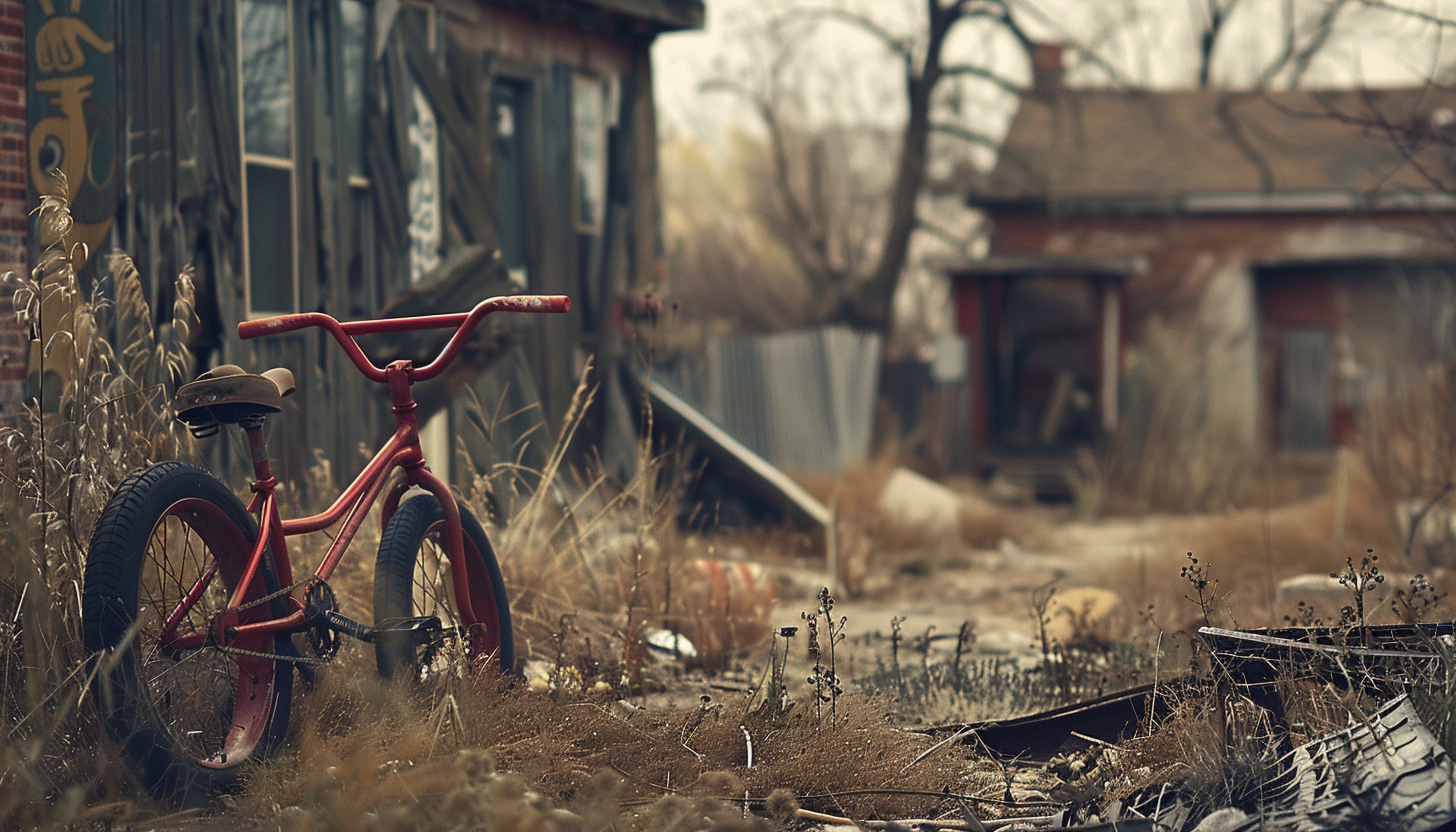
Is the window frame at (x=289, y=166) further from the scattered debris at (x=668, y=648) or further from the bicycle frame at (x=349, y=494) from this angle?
the bicycle frame at (x=349, y=494)

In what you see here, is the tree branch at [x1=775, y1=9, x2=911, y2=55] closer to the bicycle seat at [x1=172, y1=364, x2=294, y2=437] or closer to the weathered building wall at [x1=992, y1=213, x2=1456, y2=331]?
the weathered building wall at [x1=992, y1=213, x2=1456, y2=331]

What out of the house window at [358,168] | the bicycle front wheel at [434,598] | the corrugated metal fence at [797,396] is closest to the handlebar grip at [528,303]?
the bicycle front wheel at [434,598]

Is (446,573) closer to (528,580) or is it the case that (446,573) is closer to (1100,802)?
(528,580)

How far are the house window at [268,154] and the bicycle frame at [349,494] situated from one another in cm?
291

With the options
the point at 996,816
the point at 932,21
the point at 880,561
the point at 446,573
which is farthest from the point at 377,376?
the point at 932,21

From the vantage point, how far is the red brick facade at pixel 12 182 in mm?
5590

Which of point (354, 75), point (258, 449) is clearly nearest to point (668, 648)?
point (258, 449)

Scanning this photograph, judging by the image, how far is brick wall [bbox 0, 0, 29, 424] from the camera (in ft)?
18.3

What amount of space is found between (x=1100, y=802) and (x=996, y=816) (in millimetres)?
281

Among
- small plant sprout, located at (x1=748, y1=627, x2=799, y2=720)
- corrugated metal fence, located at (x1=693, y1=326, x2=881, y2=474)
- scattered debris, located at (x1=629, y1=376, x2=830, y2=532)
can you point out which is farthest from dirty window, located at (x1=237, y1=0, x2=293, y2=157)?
corrugated metal fence, located at (x1=693, y1=326, x2=881, y2=474)

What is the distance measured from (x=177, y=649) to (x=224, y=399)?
0.66m

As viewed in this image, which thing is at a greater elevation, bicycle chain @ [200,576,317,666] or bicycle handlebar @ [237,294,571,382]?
bicycle handlebar @ [237,294,571,382]

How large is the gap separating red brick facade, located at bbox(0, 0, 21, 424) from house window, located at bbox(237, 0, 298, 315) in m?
1.12

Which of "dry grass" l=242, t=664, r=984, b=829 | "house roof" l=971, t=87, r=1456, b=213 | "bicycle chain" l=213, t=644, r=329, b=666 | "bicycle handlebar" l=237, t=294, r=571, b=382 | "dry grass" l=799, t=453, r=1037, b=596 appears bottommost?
"dry grass" l=799, t=453, r=1037, b=596
